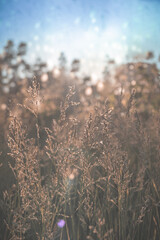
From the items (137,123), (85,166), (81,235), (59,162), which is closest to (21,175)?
(59,162)

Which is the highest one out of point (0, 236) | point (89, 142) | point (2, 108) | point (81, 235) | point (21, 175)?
point (2, 108)

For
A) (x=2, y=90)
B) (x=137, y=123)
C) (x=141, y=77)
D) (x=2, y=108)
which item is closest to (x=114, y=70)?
(x=141, y=77)

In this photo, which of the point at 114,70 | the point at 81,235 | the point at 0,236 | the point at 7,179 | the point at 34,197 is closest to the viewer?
the point at 34,197

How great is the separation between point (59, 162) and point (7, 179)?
95 centimetres

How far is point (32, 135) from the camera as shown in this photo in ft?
6.30

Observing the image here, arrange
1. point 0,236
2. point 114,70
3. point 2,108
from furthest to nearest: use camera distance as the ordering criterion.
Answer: point 114,70 → point 2,108 → point 0,236

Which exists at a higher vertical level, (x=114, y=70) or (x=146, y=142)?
(x=114, y=70)

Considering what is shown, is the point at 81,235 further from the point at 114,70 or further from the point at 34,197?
the point at 114,70

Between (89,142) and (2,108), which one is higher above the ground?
(2,108)

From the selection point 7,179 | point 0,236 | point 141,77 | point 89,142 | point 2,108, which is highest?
point 141,77

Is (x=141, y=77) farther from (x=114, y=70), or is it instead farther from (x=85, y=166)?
(x=85, y=166)

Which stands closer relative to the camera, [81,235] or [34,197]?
[34,197]

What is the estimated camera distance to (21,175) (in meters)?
1.41

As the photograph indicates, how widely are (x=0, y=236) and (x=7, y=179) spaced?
0.57 metres
